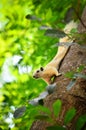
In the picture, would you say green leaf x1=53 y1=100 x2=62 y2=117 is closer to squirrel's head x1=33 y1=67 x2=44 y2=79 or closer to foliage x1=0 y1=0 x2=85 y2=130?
squirrel's head x1=33 y1=67 x2=44 y2=79

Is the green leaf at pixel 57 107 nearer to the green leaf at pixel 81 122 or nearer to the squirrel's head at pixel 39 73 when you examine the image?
the green leaf at pixel 81 122

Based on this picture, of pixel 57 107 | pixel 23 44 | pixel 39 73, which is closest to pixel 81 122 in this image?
pixel 57 107

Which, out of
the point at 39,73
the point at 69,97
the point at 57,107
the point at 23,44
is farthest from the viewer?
the point at 23,44

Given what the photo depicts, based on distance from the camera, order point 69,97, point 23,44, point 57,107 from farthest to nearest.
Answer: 1. point 23,44
2. point 69,97
3. point 57,107

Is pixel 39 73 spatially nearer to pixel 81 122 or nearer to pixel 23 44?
pixel 81 122

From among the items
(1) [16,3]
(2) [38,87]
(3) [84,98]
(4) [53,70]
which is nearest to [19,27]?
(1) [16,3]

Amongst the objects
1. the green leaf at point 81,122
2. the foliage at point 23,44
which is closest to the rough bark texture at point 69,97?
the green leaf at point 81,122

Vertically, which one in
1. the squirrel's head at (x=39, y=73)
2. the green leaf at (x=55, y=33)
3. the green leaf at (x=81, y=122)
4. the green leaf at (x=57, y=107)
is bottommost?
the green leaf at (x=81, y=122)

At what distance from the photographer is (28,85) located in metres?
2.35

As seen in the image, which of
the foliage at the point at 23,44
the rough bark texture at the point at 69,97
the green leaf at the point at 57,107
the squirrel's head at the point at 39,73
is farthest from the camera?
the foliage at the point at 23,44

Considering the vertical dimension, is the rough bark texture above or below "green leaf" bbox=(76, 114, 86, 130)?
above

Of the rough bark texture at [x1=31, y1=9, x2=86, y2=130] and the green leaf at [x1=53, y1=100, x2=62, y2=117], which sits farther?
the rough bark texture at [x1=31, y1=9, x2=86, y2=130]

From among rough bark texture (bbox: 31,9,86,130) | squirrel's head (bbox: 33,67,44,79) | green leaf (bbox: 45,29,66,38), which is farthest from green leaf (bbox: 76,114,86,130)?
squirrel's head (bbox: 33,67,44,79)

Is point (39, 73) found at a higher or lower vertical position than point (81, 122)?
higher
